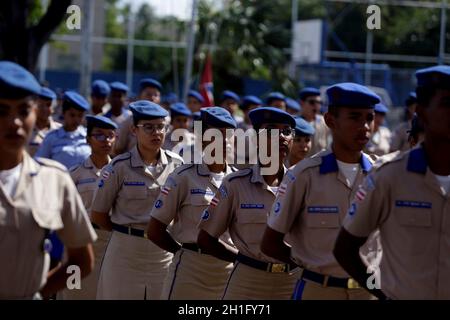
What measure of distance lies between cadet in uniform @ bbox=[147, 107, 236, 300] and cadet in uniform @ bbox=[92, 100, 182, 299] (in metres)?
0.72

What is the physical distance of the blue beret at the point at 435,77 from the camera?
4590mm

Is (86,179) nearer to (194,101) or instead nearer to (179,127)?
(179,127)

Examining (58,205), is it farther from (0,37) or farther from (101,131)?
(0,37)

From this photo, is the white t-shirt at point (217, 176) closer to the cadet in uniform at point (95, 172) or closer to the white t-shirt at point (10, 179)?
the cadet in uniform at point (95, 172)

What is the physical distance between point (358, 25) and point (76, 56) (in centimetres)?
2094

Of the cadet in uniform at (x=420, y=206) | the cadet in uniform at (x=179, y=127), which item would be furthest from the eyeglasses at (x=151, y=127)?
the cadet in uniform at (x=420, y=206)

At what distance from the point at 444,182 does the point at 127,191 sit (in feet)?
13.9

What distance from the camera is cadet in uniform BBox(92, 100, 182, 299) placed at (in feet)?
27.8

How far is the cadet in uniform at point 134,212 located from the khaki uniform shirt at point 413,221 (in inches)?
159

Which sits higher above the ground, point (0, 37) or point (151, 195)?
point (0, 37)

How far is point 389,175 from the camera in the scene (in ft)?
15.2

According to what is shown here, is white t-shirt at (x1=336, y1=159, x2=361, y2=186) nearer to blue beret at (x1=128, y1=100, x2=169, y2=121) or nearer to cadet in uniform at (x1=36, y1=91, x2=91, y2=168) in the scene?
blue beret at (x1=128, y1=100, x2=169, y2=121)

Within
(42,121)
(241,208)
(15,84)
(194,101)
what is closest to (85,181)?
(241,208)
